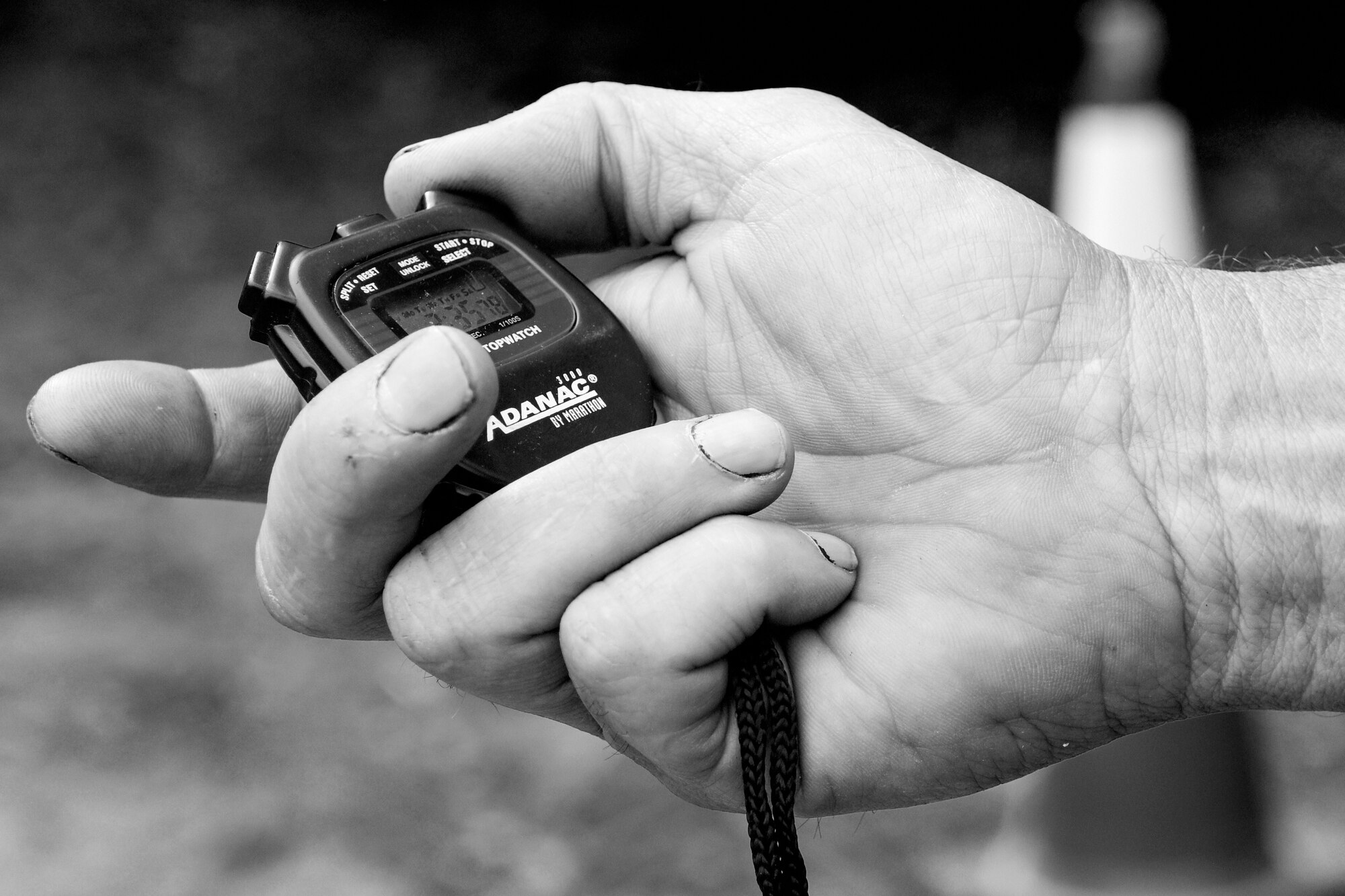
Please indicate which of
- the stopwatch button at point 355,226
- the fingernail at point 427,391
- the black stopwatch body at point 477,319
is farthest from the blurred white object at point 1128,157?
the fingernail at point 427,391

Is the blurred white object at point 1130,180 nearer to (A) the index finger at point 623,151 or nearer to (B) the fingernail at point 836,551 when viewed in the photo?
(A) the index finger at point 623,151

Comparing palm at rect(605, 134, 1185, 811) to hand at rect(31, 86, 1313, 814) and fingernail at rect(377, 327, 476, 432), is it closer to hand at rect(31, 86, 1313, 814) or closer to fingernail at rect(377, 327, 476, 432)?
hand at rect(31, 86, 1313, 814)

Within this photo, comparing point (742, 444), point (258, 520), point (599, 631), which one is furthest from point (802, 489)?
point (258, 520)

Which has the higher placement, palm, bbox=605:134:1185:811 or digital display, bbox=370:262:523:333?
digital display, bbox=370:262:523:333

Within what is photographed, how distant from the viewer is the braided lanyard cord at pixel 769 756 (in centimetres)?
130

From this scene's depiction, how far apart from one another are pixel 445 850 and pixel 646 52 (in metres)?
3.29

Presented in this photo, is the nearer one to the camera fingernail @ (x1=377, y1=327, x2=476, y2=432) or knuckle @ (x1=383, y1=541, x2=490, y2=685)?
fingernail @ (x1=377, y1=327, x2=476, y2=432)

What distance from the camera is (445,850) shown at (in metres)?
2.90

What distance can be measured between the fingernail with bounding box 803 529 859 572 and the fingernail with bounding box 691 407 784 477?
0.12 metres

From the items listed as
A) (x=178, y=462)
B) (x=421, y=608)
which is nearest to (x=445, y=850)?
(x=178, y=462)

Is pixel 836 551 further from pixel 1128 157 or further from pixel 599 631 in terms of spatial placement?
pixel 1128 157

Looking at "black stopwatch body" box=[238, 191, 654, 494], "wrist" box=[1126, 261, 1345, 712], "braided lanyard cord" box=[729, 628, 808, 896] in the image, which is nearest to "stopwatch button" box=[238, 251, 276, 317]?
"black stopwatch body" box=[238, 191, 654, 494]

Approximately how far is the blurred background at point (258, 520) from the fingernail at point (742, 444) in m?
0.86

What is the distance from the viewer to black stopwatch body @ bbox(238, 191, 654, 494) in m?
1.47
